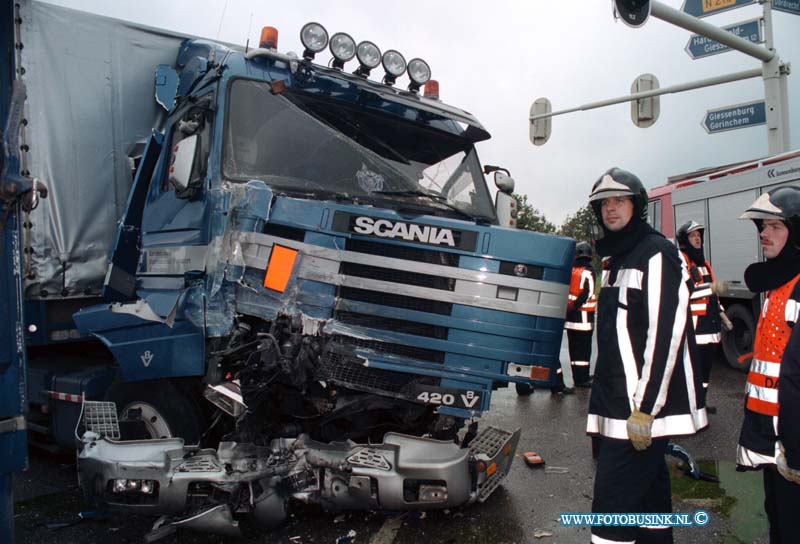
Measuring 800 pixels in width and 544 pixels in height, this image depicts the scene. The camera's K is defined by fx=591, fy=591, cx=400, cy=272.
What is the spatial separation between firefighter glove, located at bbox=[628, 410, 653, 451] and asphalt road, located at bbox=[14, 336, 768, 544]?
141 cm

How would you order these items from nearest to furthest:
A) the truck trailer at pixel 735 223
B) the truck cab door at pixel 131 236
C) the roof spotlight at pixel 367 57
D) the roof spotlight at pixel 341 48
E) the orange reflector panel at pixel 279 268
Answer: the orange reflector panel at pixel 279 268, the roof spotlight at pixel 341 48, the roof spotlight at pixel 367 57, the truck cab door at pixel 131 236, the truck trailer at pixel 735 223

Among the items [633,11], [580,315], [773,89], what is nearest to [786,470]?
[580,315]

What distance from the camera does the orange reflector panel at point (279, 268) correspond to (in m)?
3.52

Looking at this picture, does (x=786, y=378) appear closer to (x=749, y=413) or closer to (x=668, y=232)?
(x=749, y=413)

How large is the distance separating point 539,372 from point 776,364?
122 centimetres

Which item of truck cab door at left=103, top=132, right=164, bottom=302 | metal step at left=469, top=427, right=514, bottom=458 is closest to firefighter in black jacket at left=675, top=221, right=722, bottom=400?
metal step at left=469, top=427, right=514, bottom=458

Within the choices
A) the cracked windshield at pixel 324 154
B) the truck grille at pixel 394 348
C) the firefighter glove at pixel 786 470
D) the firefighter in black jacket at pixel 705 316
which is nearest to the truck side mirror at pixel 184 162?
the cracked windshield at pixel 324 154

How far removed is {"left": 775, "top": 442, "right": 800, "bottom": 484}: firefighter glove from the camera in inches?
98.0

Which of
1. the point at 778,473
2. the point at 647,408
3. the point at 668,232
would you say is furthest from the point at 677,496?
the point at 668,232

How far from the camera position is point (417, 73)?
4.98 metres

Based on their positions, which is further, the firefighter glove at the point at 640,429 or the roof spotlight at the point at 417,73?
the roof spotlight at the point at 417,73

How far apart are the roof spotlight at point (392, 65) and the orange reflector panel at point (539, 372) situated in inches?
103

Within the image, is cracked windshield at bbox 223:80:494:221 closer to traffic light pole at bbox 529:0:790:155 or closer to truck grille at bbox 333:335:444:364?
truck grille at bbox 333:335:444:364

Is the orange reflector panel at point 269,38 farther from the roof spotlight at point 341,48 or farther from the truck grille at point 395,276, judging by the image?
the truck grille at point 395,276
